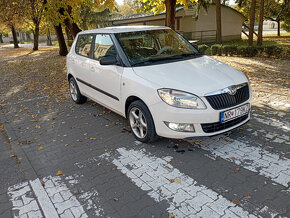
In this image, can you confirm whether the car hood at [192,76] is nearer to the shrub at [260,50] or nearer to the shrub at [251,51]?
the shrub at [260,50]

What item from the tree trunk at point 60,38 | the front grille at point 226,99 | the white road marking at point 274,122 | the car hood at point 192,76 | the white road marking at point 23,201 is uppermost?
the tree trunk at point 60,38

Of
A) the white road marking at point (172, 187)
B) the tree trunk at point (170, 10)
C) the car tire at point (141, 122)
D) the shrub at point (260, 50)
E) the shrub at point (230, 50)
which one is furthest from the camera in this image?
the shrub at point (230, 50)

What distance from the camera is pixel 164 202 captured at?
286 centimetres

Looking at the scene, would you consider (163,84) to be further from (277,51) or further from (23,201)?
(277,51)

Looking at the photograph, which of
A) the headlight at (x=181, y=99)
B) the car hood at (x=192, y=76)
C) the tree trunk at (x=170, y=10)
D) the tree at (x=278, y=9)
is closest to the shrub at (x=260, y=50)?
the tree trunk at (x=170, y=10)

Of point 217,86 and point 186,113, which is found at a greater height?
point 217,86

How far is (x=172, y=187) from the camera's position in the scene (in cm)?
311

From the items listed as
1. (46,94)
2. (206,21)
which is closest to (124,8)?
(206,21)

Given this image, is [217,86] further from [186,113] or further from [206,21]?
[206,21]

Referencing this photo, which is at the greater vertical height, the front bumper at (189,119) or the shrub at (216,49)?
the shrub at (216,49)

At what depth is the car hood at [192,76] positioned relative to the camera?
3.55 metres

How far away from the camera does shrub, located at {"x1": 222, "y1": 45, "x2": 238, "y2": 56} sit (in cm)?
1448

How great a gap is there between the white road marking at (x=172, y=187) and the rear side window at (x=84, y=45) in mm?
2608

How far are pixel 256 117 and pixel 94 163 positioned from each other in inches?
133
